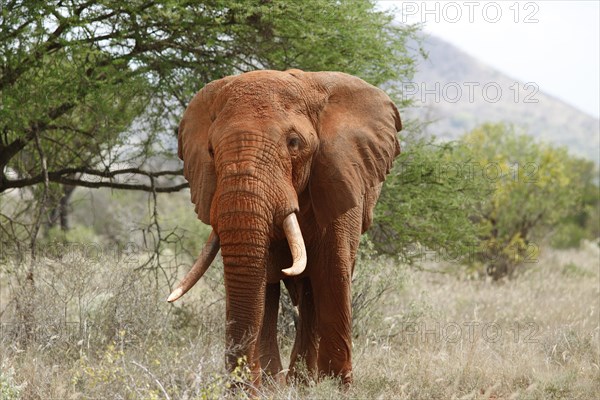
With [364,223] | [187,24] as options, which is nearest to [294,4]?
[187,24]

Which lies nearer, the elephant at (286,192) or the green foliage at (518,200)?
the elephant at (286,192)

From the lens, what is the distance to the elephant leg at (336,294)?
676cm

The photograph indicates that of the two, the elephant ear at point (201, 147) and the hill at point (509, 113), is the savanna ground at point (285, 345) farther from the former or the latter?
the hill at point (509, 113)

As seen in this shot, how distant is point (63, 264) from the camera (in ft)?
25.6

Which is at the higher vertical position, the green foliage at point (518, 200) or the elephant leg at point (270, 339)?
the green foliage at point (518, 200)

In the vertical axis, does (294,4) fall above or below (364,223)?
above

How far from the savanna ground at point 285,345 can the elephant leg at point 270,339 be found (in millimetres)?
289

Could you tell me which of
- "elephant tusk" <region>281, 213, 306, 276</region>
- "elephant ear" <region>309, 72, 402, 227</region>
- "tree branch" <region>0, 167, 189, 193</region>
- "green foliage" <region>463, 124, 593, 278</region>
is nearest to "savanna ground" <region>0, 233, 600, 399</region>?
"elephant tusk" <region>281, 213, 306, 276</region>

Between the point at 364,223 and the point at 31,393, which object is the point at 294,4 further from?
the point at 31,393

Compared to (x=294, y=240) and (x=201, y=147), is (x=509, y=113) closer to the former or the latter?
(x=201, y=147)

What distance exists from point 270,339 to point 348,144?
5.10 ft

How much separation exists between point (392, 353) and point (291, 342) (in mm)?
1339

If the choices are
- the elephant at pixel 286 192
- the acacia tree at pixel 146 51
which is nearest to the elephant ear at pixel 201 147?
the elephant at pixel 286 192

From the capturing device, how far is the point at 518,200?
18.4 meters
